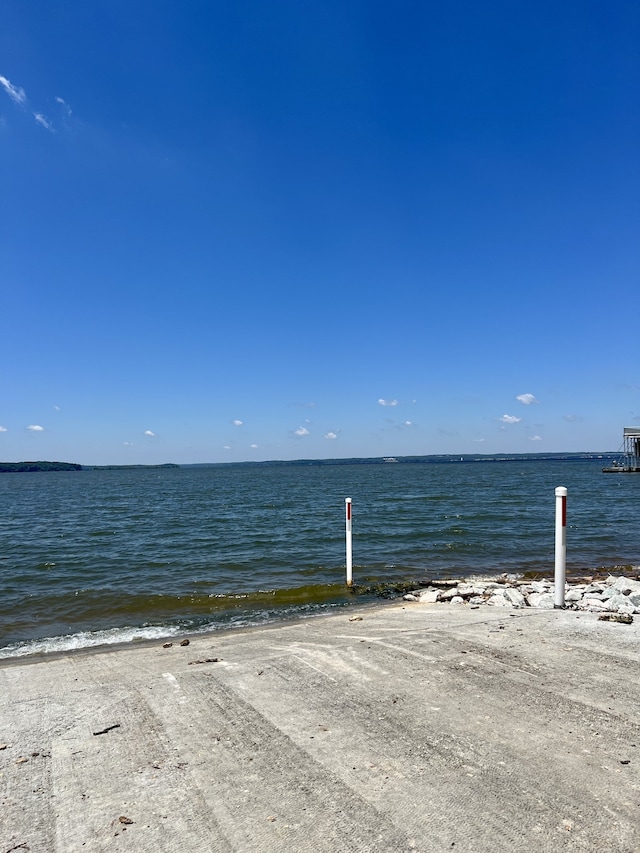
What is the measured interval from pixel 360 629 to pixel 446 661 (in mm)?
2302

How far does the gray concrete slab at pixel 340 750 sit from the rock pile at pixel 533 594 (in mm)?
2207

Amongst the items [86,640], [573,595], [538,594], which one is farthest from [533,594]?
[86,640]

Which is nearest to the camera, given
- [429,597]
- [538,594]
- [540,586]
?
[538,594]

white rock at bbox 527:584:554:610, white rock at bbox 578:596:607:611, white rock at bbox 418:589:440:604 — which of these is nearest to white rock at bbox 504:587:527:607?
white rock at bbox 527:584:554:610

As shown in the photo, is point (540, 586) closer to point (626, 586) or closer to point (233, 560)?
point (626, 586)

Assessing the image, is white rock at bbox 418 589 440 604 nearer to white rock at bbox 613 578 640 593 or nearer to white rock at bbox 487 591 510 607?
white rock at bbox 487 591 510 607

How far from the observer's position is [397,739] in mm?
3883

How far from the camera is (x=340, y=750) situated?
12.3 feet

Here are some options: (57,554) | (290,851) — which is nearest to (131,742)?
(290,851)

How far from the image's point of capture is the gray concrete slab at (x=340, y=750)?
293 cm

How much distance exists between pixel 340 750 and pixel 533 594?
7.63 m

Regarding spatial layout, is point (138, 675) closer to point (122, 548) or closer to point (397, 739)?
point (397, 739)

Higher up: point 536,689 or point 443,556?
point 536,689

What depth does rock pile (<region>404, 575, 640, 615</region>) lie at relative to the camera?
8367mm
